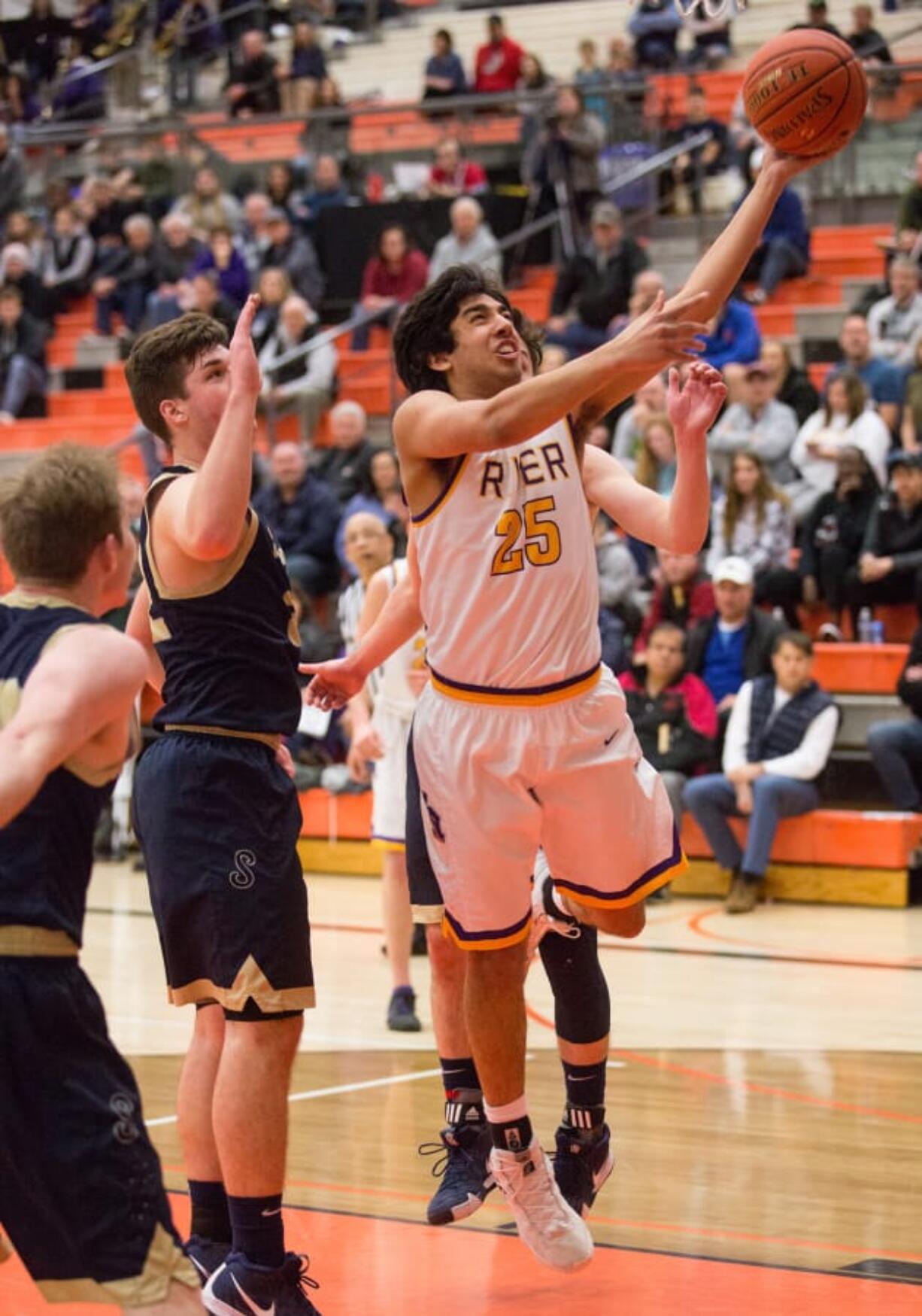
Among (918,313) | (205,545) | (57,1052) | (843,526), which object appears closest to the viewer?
(57,1052)

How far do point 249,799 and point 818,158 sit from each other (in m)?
1.85

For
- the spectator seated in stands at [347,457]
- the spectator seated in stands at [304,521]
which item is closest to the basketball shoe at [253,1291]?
the spectator seated in stands at [304,521]

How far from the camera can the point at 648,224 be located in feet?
52.5

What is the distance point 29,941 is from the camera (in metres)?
3.29

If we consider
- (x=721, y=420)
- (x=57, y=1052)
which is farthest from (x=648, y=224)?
(x=57, y=1052)

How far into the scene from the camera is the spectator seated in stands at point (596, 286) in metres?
14.3

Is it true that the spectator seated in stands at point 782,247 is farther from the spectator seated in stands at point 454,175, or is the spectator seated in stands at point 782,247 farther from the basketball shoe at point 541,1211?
the basketball shoe at point 541,1211

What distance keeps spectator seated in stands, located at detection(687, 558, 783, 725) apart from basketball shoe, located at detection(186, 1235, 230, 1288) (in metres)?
7.00

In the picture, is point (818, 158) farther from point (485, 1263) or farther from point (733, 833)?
point (733, 833)

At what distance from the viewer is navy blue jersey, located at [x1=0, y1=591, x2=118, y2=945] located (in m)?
3.29

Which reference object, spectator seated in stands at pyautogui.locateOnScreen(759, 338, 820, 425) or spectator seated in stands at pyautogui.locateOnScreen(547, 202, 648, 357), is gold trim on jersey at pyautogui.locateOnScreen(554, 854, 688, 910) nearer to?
spectator seated in stands at pyautogui.locateOnScreen(759, 338, 820, 425)

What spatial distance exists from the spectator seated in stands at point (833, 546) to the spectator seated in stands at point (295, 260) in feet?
20.1

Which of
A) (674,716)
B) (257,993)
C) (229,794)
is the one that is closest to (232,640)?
(229,794)

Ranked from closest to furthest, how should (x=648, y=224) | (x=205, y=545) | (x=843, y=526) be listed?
(x=205, y=545) < (x=843, y=526) < (x=648, y=224)
